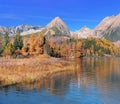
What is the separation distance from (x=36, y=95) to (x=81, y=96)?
7.10 m

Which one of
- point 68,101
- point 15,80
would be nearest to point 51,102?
point 68,101

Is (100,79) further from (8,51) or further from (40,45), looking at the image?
(40,45)

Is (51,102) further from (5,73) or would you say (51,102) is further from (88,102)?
(5,73)

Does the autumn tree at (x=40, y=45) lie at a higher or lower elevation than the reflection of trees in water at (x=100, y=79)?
higher

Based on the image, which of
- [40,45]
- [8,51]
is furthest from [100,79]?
[40,45]

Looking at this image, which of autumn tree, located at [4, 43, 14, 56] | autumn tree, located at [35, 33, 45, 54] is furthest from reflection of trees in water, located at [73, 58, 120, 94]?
autumn tree, located at [35, 33, 45, 54]

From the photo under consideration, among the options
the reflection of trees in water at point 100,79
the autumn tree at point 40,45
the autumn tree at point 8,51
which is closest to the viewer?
the reflection of trees in water at point 100,79

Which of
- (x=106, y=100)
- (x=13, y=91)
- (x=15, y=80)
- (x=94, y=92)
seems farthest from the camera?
(x=15, y=80)

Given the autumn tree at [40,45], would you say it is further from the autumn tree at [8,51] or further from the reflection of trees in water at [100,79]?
the reflection of trees in water at [100,79]

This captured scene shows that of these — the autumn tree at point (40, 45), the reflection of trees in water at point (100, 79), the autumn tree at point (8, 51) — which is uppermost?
the autumn tree at point (40, 45)

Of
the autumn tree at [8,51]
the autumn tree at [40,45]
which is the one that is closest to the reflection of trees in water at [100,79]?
the autumn tree at [8,51]

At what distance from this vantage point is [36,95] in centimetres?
4391

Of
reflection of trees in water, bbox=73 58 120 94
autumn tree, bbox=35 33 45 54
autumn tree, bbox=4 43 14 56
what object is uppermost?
Result: autumn tree, bbox=35 33 45 54

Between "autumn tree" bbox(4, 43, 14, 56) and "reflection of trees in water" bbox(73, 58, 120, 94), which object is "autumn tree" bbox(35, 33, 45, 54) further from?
"reflection of trees in water" bbox(73, 58, 120, 94)
